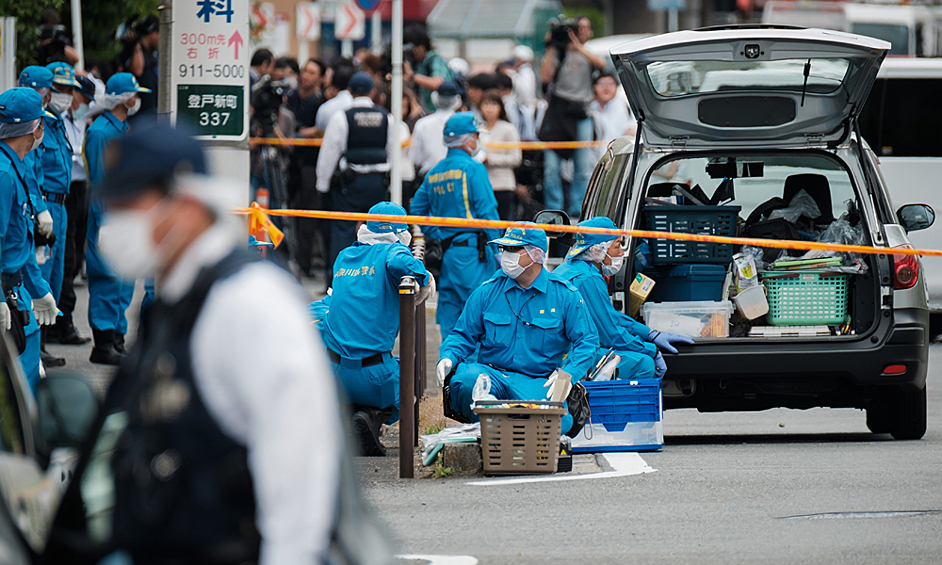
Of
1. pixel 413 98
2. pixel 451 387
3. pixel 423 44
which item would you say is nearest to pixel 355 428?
pixel 451 387

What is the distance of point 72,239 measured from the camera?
1183 centimetres

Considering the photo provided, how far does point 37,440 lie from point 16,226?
4640 mm

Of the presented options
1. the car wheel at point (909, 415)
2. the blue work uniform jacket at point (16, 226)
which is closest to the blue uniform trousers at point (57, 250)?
the blue work uniform jacket at point (16, 226)

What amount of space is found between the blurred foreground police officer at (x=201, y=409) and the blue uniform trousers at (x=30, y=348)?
4.72 m

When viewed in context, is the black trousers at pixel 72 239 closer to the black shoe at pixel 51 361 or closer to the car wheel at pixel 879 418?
the black shoe at pixel 51 361

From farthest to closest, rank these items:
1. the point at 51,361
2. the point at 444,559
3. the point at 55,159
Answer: the point at 51,361, the point at 55,159, the point at 444,559

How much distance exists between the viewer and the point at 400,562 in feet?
18.3

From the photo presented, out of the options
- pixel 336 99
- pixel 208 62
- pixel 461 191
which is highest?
pixel 336 99

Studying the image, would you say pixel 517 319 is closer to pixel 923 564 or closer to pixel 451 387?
pixel 451 387

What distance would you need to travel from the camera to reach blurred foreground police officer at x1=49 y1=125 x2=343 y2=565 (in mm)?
2719

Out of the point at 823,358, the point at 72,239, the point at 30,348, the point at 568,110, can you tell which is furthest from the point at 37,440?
the point at 568,110

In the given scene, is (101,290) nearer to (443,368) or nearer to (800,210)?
(443,368)

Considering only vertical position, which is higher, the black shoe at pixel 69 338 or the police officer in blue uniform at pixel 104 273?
the police officer in blue uniform at pixel 104 273

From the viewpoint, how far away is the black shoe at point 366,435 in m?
7.95
